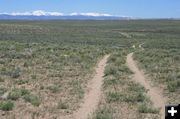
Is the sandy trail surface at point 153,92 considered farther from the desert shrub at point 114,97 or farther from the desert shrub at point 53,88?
the desert shrub at point 53,88

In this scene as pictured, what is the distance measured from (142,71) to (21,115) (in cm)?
1217

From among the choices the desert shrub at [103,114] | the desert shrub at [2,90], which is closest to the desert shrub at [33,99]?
the desert shrub at [2,90]

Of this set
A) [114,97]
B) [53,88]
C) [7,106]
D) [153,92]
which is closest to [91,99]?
[114,97]

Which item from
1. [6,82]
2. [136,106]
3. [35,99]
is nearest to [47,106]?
[35,99]

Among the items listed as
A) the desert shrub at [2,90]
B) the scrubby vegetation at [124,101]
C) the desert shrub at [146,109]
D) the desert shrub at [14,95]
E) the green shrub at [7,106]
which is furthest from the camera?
the desert shrub at [2,90]

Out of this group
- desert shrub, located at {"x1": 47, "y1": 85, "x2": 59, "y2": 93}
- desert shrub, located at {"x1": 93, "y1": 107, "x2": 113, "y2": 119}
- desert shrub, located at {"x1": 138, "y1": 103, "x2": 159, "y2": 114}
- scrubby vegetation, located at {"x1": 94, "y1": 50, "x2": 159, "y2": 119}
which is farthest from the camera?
desert shrub, located at {"x1": 47, "y1": 85, "x2": 59, "y2": 93}

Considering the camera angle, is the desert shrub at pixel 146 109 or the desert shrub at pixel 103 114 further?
the desert shrub at pixel 146 109

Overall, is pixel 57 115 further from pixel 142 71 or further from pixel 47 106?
pixel 142 71

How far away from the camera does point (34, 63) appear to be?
971 inches

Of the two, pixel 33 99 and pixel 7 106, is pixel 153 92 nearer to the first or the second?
pixel 33 99

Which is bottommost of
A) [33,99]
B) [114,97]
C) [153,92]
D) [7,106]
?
[153,92]

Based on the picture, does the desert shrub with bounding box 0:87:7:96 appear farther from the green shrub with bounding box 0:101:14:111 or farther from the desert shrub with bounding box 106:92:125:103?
the desert shrub with bounding box 106:92:125:103

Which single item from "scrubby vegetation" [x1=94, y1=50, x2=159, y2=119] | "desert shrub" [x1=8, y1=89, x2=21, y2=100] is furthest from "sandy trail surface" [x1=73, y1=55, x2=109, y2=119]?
"desert shrub" [x1=8, y1=89, x2=21, y2=100]

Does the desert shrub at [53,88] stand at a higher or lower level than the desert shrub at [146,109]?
lower
